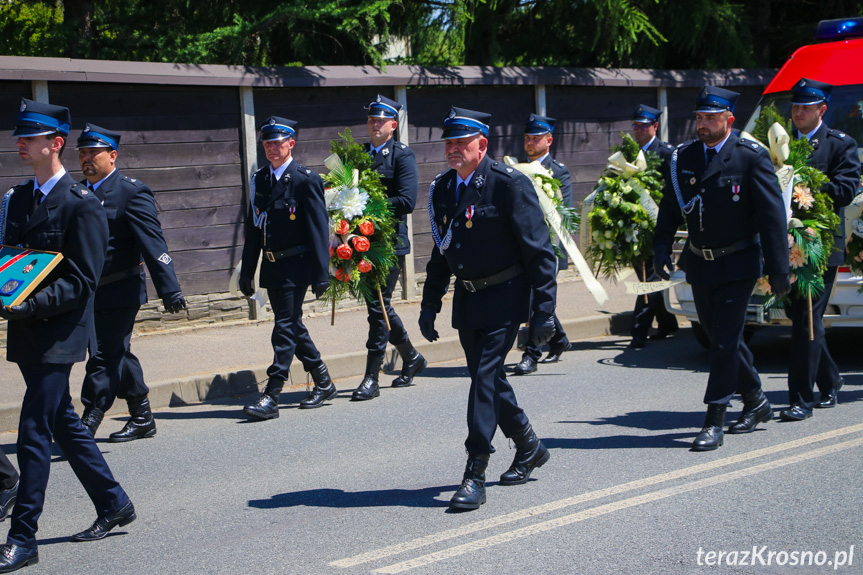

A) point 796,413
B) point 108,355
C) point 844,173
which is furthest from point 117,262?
point 844,173

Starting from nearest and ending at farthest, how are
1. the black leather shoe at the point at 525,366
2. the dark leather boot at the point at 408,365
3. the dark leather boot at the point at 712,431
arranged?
the dark leather boot at the point at 712,431, the dark leather boot at the point at 408,365, the black leather shoe at the point at 525,366

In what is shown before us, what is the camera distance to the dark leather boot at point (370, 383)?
8734 mm

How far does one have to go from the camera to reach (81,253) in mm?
5125

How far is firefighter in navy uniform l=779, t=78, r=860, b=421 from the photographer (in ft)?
24.3

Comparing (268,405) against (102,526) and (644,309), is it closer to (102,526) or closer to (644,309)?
(102,526)

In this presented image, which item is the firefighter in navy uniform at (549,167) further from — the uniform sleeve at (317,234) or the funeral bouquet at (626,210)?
the uniform sleeve at (317,234)

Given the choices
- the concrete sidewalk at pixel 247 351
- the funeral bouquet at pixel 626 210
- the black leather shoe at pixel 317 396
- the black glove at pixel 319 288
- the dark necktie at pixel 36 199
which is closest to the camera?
the dark necktie at pixel 36 199

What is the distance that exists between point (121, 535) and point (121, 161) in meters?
6.22

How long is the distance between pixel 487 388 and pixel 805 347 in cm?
285

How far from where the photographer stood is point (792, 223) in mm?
7465

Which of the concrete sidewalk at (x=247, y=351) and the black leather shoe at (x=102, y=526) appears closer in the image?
the black leather shoe at (x=102, y=526)

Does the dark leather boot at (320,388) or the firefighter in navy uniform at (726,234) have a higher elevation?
the firefighter in navy uniform at (726,234)

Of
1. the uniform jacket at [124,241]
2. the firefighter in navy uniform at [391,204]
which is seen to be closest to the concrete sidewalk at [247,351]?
the firefighter in navy uniform at [391,204]

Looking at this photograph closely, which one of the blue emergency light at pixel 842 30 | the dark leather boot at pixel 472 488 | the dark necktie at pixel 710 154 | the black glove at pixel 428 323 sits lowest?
the dark leather boot at pixel 472 488
